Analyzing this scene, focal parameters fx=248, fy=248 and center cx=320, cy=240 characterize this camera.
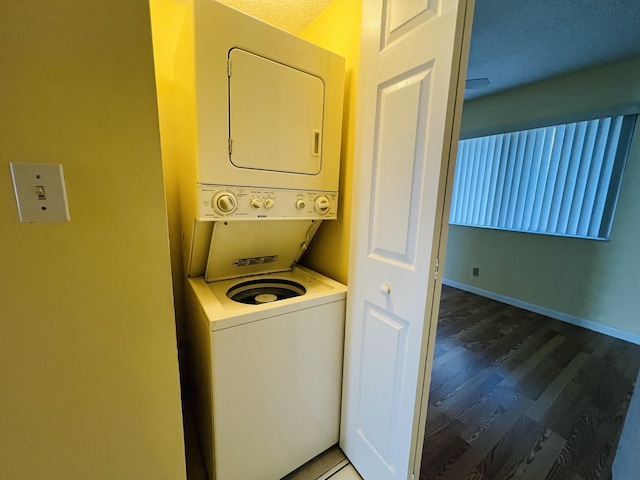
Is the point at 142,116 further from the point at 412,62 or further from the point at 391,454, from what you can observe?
the point at 391,454

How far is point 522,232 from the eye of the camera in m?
3.41

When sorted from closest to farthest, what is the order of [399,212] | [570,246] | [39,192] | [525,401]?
[39,192], [399,212], [525,401], [570,246]

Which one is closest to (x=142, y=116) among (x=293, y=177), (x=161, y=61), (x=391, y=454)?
(x=293, y=177)

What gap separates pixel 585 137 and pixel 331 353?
381cm

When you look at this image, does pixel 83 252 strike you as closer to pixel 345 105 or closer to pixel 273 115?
pixel 273 115

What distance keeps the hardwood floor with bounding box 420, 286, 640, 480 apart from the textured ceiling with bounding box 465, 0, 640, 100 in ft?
9.54

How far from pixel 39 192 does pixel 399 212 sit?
107 centimetres

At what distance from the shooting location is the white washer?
1.04 meters

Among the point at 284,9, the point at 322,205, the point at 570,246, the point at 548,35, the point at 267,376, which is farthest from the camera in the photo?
the point at 570,246

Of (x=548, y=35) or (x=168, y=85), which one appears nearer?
(x=168, y=85)

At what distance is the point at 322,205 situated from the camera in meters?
1.35

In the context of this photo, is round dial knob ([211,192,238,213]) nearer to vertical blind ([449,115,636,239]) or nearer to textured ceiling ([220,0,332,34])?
textured ceiling ([220,0,332,34])

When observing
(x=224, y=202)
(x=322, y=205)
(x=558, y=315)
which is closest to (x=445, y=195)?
(x=322, y=205)

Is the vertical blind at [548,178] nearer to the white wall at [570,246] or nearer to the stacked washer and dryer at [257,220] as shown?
the white wall at [570,246]
